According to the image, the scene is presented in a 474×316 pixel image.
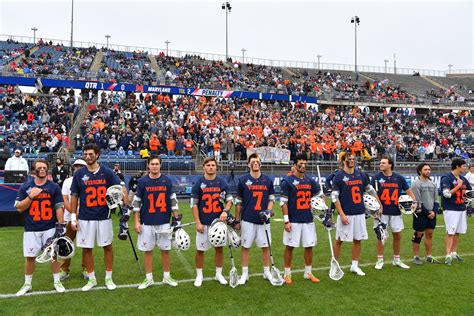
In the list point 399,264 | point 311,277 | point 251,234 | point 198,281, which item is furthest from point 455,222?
point 198,281

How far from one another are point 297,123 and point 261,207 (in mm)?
22820

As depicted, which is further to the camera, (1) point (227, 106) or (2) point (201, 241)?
(1) point (227, 106)

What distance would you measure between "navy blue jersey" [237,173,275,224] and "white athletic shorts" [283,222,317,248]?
1.85ft

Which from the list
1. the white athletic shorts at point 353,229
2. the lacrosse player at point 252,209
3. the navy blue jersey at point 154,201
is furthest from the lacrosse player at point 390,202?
the navy blue jersey at point 154,201

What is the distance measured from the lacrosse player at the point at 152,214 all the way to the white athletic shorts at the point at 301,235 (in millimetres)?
1911

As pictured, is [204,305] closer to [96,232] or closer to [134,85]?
[96,232]

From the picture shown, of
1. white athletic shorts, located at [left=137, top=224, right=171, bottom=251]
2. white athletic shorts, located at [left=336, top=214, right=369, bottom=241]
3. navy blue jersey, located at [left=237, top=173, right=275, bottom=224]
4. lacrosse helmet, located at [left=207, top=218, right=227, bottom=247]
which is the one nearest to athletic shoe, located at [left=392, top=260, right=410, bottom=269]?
white athletic shorts, located at [left=336, top=214, right=369, bottom=241]

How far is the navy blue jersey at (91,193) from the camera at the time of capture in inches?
263

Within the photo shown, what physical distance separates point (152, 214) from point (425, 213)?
5353mm

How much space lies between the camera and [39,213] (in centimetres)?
650

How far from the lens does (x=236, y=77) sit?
130 feet

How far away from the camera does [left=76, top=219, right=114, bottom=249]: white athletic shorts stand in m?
6.63

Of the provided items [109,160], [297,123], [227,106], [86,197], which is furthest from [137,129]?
[86,197]

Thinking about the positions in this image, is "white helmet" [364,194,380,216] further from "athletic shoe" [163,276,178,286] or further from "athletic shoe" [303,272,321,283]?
"athletic shoe" [163,276,178,286]
